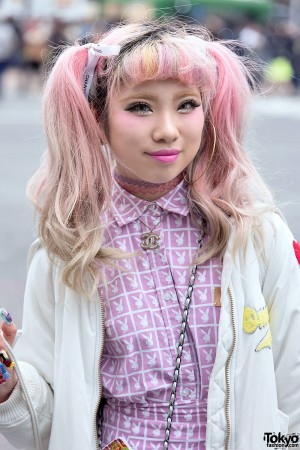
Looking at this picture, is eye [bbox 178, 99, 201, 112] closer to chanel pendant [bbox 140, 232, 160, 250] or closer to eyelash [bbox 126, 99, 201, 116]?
eyelash [bbox 126, 99, 201, 116]

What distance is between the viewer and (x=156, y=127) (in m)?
2.63

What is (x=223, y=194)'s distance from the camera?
2.79 m

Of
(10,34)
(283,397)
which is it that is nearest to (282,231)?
(283,397)

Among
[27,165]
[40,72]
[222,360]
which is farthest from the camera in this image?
[27,165]

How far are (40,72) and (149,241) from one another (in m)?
7.87

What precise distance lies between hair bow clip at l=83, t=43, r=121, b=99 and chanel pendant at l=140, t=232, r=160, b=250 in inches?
15.4

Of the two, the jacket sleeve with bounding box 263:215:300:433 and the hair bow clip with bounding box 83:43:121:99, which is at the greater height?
the hair bow clip with bounding box 83:43:121:99

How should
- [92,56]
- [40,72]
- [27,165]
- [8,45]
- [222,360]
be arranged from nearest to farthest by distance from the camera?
1. [222,360]
2. [92,56]
3. [40,72]
4. [27,165]
5. [8,45]

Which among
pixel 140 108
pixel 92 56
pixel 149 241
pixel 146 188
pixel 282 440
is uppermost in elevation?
pixel 92 56

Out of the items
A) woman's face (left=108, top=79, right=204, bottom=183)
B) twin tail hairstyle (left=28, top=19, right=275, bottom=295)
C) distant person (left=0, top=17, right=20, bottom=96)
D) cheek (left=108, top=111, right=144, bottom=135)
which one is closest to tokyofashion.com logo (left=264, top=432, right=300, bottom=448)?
twin tail hairstyle (left=28, top=19, right=275, bottom=295)

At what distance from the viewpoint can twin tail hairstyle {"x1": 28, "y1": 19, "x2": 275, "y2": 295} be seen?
267 cm

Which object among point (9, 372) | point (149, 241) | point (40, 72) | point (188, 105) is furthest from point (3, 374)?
point (40, 72)

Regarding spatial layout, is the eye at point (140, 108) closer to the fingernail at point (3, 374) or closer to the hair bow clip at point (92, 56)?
the hair bow clip at point (92, 56)

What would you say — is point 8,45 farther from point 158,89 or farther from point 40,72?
point 158,89
